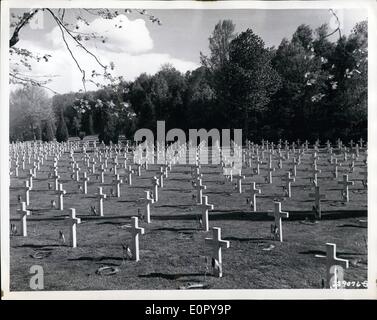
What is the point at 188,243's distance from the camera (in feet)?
23.8

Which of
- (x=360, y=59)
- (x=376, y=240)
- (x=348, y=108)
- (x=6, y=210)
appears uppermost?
(x=360, y=59)

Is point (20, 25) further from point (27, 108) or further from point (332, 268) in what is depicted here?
point (332, 268)

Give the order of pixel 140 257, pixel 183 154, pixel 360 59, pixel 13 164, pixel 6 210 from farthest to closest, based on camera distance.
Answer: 1. pixel 13 164
2. pixel 183 154
3. pixel 360 59
4. pixel 140 257
5. pixel 6 210

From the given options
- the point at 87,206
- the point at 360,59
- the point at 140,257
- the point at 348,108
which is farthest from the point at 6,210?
the point at 348,108

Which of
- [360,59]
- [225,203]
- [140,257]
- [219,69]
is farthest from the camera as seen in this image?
[219,69]

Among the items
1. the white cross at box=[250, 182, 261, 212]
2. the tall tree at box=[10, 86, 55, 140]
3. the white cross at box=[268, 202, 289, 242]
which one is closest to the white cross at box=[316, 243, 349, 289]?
the white cross at box=[268, 202, 289, 242]

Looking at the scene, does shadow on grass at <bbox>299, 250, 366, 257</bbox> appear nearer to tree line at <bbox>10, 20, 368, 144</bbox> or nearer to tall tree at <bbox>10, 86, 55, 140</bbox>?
tree line at <bbox>10, 20, 368, 144</bbox>

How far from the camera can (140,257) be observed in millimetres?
6703

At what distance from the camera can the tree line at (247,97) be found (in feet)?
30.5

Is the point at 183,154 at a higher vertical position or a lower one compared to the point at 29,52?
lower

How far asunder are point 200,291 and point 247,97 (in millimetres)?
9003

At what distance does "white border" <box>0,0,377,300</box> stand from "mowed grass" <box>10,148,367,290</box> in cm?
10

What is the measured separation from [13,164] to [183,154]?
6.57 m
